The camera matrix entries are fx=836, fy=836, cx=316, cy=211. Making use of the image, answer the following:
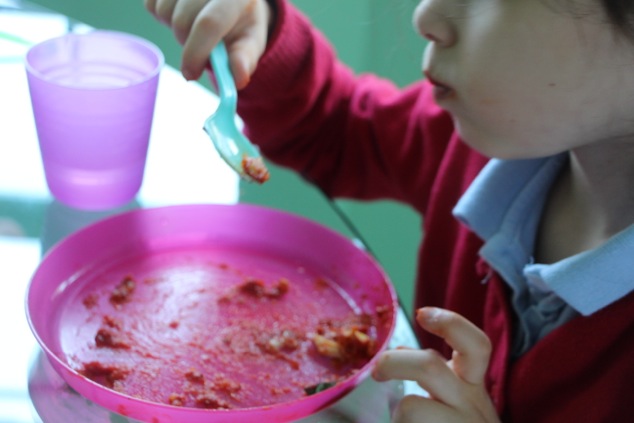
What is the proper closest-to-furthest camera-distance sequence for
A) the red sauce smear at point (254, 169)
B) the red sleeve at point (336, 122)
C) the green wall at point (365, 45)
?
the red sauce smear at point (254, 169), the red sleeve at point (336, 122), the green wall at point (365, 45)

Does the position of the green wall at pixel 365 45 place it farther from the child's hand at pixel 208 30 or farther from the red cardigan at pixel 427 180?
the child's hand at pixel 208 30

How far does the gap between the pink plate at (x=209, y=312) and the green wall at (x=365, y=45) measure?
0.68 m

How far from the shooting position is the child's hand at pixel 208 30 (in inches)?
26.2

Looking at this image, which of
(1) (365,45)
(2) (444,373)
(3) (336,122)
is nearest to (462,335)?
(2) (444,373)

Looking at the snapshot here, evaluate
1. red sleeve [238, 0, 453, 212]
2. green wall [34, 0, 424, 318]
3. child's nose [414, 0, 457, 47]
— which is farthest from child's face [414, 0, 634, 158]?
green wall [34, 0, 424, 318]

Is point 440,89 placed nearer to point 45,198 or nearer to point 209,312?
point 209,312

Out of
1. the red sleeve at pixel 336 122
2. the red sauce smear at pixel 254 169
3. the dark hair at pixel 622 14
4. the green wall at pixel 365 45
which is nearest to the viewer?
the dark hair at pixel 622 14

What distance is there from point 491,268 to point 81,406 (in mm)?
383

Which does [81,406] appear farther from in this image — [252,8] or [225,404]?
[252,8]

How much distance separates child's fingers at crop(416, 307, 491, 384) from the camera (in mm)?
622

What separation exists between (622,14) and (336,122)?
463 millimetres

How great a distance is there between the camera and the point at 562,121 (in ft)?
2.06

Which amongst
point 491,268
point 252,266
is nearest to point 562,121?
point 491,268

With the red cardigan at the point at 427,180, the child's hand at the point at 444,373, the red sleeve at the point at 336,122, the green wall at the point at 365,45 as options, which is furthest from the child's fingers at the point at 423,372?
the green wall at the point at 365,45
